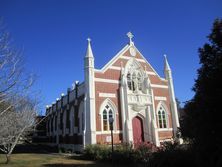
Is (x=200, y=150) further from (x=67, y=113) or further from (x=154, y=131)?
(x=67, y=113)

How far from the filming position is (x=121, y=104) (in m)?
26.0

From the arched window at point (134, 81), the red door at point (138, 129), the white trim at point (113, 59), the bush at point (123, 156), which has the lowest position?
the bush at point (123, 156)

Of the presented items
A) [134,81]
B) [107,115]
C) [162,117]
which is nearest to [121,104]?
[107,115]

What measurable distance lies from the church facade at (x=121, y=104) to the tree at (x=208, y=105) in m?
13.8

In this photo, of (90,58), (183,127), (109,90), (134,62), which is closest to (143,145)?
(183,127)

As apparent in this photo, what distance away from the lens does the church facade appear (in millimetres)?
24375

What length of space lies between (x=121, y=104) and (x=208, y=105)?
58.8 feet

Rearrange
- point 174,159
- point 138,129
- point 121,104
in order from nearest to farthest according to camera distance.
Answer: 1. point 174,159
2. point 121,104
3. point 138,129

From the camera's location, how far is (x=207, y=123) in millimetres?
8203

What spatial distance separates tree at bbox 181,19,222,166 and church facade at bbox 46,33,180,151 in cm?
1379

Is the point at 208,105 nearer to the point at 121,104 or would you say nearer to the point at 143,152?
the point at 143,152

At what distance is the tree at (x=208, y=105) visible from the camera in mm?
8125

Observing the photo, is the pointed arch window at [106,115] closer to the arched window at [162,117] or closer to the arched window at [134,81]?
the arched window at [134,81]

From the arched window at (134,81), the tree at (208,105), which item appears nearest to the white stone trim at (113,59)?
the arched window at (134,81)
